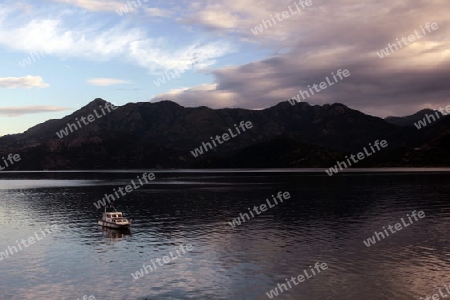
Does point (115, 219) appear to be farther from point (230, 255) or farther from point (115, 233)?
point (230, 255)

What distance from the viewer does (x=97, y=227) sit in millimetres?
99438

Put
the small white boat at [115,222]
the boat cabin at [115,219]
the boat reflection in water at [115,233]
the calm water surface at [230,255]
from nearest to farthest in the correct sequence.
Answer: the calm water surface at [230,255]
the boat reflection in water at [115,233]
the small white boat at [115,222]
the boat cabin at [115,219]

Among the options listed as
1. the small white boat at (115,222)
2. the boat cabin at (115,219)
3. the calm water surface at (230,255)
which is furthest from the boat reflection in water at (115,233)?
the boat cabin at (115,219)

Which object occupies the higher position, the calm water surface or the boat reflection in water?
the boat reflection in water

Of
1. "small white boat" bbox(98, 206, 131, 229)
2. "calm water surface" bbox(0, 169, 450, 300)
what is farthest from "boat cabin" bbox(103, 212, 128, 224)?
"calm water surface" bbox(0, 169, 450, 300)

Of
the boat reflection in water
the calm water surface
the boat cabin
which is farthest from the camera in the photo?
the boat cabin

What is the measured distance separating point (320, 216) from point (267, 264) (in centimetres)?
5395

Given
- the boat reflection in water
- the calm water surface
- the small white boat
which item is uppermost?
the small white boat

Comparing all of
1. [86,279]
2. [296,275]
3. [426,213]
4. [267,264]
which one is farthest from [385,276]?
[426,213]

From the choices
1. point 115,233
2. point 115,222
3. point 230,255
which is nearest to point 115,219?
point 115,222

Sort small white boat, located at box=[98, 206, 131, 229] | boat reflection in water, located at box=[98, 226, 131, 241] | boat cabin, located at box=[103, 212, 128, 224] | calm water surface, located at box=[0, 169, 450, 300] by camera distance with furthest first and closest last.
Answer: boat cabin, located at box=[103, 212, 128, 224], small white boat, located at box=[98, 206, 131, 229], boat reflection in water, located at box=[98, 226, 131, 241], calm water surface, located at box=[0, 169, 450, 300]

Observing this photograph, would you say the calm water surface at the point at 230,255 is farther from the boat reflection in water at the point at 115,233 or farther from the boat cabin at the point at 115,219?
the boat cabin at the point at 115,219

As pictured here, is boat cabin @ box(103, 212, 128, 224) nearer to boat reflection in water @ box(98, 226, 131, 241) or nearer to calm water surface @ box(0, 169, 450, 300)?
boat reflection in water @ box(98, 226, 131, 241)

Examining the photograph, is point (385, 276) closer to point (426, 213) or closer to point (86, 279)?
point (86, 279)
